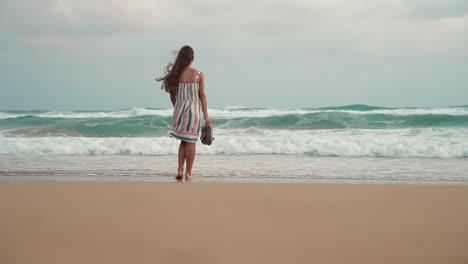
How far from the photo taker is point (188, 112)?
6.07m

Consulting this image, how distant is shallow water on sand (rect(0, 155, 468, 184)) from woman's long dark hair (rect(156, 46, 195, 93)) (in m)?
1.19

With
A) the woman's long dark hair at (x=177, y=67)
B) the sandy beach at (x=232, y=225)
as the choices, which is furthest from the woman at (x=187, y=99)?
the sandy beach at (x=232, y=225)

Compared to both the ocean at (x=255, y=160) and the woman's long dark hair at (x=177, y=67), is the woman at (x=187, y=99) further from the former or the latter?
the ocean at (x=255, y=160)

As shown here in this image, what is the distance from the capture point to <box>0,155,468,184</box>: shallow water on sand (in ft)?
19.6

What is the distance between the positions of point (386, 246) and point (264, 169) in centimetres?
440

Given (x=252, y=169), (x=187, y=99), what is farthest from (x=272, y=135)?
(x=187, y=99)

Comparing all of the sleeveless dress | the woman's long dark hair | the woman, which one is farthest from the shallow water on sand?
the woman's long dark hair

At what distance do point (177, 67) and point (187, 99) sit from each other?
0.43 meters

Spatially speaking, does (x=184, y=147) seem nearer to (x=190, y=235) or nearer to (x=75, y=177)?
(x=75, y=177)

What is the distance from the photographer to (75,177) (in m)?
6.07

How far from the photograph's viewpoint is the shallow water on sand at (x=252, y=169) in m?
5.98

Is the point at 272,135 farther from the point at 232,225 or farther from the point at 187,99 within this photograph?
the point at 232,225

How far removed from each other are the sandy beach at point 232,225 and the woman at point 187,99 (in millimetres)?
1868

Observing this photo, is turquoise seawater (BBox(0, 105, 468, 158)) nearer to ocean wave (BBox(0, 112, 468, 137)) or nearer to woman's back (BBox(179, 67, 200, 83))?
ocean wave (BBox(0, 112, 468, 137))
